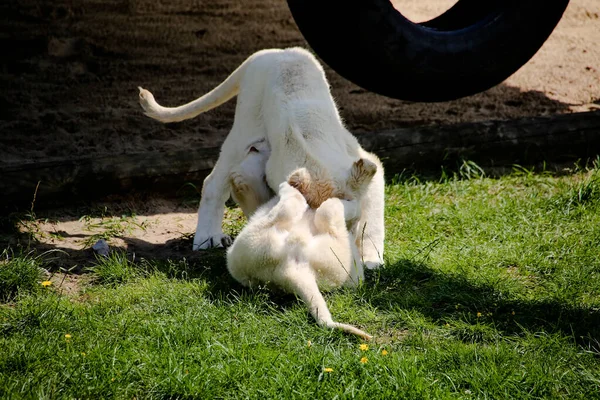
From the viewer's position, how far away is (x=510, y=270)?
5527 mm

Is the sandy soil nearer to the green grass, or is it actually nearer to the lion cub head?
the green grass

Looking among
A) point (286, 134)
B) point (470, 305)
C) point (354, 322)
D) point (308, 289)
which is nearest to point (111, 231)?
point (286, 134)

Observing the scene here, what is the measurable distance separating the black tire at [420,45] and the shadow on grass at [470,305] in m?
1.30

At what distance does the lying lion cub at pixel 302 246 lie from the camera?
4.64 m

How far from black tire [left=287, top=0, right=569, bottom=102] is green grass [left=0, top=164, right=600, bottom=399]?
1.38m

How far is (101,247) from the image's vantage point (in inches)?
233

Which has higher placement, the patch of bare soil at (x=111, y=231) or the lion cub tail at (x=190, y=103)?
the lion cub tail at (x=190, y=103)

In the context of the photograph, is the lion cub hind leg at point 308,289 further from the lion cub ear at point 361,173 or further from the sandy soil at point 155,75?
the sandy soil at point 155,75

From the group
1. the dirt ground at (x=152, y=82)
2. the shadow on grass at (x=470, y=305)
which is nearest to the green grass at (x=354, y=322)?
the shadow on grass at (x=470, y=305)

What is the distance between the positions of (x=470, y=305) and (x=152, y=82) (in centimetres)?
569

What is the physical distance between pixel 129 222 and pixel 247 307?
225 centimetres

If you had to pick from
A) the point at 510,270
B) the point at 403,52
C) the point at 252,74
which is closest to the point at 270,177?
the point at 252,74

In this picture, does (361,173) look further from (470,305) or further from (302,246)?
(470,305)

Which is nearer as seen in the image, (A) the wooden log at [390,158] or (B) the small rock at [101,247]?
(B) the small rock at [101,247]
